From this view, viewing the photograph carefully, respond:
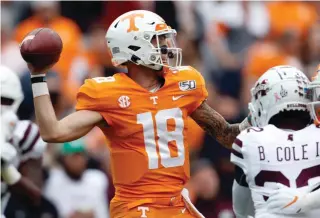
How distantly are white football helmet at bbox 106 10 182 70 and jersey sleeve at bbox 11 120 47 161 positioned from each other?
147 cm

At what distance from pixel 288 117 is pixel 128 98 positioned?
1.00 metres

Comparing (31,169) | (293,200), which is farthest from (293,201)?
(31,169)

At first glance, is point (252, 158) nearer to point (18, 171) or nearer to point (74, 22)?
point (18, 171)

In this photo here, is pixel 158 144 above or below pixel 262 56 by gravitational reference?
above

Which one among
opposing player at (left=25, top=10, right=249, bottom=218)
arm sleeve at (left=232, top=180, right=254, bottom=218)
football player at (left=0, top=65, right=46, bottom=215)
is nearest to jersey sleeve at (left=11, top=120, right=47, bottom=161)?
football player at (left=0, top=65, right=46, bottom=215)

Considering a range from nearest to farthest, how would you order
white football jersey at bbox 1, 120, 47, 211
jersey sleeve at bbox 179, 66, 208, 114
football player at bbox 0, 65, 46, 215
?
1. jersey sleeve at bbox 179, 66, 208, 114
2. football player at bbox 0, 65, 46, 215
3. white football jersey at bbox 1, 120, 47, 211

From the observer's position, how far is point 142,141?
6.66 metres

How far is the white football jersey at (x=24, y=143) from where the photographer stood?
26.3 ft

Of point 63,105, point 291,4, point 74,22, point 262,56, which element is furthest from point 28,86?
point 291,4

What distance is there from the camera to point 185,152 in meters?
6.80

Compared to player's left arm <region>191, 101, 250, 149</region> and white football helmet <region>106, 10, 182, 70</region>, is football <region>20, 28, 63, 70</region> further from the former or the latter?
player's left arm <region>191, 101, 250, 149</region>

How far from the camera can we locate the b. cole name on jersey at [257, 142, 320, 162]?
6031 mm

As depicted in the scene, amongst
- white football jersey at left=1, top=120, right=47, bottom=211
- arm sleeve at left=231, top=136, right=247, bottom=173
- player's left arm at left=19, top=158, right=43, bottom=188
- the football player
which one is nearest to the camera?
arm sleeve at left=231, top=136, right=247, bottom=173

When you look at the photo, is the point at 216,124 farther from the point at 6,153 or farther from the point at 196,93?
the point at 6,153
